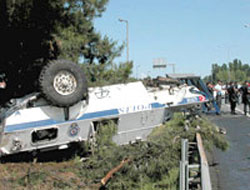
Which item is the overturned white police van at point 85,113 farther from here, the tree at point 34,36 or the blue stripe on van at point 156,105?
the tree at point 34,36

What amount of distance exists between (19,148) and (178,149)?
294cm

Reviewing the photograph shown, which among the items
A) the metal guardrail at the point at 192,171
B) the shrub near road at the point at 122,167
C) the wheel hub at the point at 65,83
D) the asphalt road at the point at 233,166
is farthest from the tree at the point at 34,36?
the metal guardrail at the point at 192,171

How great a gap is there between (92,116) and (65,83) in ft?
2.88

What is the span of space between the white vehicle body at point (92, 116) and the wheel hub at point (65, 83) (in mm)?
352

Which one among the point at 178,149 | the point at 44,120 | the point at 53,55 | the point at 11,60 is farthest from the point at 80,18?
the point at 178,149

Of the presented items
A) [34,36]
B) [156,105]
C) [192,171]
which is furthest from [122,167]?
[34,36]

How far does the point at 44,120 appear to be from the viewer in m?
7.60

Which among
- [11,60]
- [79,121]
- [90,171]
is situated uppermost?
[11,60]

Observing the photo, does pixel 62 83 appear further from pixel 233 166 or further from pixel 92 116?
pixel 233 166

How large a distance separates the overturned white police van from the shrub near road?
13.1 inches

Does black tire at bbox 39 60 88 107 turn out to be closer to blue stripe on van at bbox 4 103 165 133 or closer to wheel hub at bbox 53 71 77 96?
wheel hub at bbox 53 71 77 96

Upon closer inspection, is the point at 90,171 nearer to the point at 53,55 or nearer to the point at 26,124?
the point at 26,124

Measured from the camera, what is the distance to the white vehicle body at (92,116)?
7.37m

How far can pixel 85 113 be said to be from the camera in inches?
319
